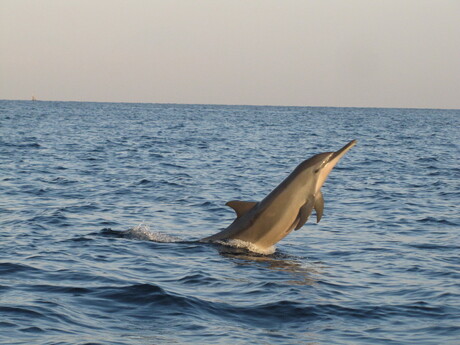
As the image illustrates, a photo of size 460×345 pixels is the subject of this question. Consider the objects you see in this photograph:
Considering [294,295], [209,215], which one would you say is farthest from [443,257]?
[209,215]

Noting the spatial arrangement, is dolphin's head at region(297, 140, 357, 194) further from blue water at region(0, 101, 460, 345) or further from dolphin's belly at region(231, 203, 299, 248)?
blue water at region(0, 101, 460, 345)

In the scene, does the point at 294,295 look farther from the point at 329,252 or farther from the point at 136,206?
the point at 136,206

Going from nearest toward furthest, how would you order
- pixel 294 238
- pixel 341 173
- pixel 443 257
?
1. pixel 443 257
2. pixel 294 238
3. pixel 341 173

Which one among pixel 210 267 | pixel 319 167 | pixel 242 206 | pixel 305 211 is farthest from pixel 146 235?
pixel 319 167

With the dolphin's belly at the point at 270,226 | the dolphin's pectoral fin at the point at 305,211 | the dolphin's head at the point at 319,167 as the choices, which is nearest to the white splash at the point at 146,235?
the dolphin's belly at the point at 270,226

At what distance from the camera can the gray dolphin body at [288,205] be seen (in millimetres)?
15305

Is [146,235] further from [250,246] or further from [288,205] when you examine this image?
[288,205]

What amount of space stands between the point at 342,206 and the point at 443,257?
7.62 m

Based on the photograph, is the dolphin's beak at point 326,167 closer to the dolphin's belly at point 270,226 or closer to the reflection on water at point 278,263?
the dolphin's belly at point 270,226

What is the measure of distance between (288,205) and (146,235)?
11.9 feet

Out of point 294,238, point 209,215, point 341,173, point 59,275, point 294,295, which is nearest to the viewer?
point 294,295

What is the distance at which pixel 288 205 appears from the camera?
1534 cm

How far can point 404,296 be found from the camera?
1262cm

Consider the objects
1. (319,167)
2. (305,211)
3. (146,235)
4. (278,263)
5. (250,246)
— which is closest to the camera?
(278,263)
